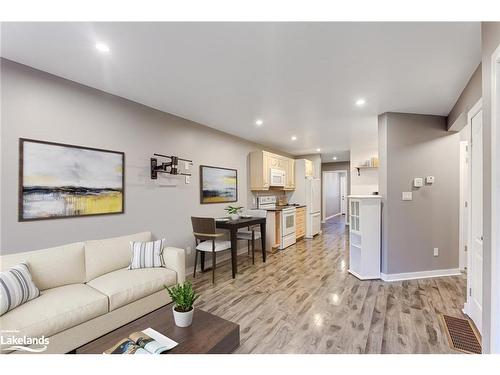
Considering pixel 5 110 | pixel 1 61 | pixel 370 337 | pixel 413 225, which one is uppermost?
pixel 1 61

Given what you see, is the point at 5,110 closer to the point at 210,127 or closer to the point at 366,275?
the point at 210,127

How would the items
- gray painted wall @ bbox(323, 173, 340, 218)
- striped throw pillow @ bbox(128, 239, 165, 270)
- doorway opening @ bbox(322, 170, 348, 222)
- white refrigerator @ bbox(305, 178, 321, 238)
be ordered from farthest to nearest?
doorway opening @ bbox(322, 170, 348, 222) < gray painted wall @ bbox(323, 173, 340, 218) < white refrigerator @ bbox(305, 178, 321, 238) < striped throw pillow @ bbox(128, 239, 165, 270)

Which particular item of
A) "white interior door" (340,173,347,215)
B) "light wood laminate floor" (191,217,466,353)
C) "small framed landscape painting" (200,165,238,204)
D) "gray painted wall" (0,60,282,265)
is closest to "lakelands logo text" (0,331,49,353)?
"gray painted wall" (0,60,282,265)

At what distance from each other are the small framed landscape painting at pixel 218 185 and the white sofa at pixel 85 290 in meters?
1.50

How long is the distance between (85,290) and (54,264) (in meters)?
0.39

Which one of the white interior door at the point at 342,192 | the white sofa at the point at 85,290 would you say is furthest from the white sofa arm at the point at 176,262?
the white interior door at the point at 342,192

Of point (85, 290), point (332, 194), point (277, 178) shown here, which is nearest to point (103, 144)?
point (85, 290)

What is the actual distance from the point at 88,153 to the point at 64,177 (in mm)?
347

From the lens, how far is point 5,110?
1.98 m

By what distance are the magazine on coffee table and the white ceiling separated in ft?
6.80

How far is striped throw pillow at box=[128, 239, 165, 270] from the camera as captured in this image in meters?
2.54

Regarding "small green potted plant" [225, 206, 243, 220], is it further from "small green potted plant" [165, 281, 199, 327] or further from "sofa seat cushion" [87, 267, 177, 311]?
"small green potted plant" [165, 281, 199, 327]
